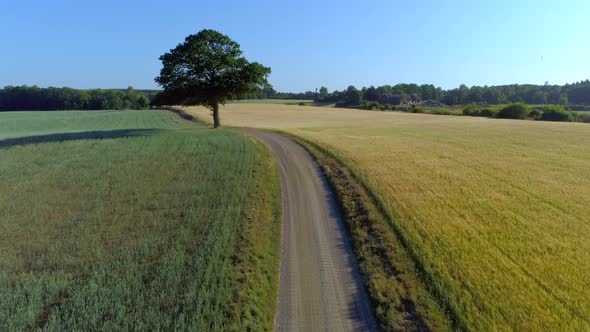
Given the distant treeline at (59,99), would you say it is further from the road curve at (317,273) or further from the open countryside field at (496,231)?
the road curve at (317,273)

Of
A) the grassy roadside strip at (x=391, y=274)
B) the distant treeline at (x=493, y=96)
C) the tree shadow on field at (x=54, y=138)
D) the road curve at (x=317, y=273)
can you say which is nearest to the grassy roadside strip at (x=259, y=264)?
the road curve at (x=317, y=273)

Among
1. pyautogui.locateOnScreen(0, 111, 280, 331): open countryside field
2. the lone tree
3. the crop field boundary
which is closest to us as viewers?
pyautogui.locateOnScreen(0, 111, 280, 331): open countryside field

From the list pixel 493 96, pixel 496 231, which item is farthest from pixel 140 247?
pixel 493 96

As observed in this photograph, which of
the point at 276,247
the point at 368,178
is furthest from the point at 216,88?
the point at 276,247

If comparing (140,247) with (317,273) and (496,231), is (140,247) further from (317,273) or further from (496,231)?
(496,231)

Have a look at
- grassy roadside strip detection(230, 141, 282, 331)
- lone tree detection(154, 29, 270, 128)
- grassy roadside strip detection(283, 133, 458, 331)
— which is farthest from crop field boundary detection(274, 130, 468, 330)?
lone tree detection(154, 29, 270, 128)

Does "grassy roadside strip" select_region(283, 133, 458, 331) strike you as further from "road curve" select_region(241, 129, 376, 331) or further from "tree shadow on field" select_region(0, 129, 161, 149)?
"tree shadow on field" select_region(0, 129, 161, 149)
